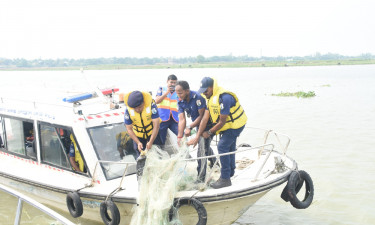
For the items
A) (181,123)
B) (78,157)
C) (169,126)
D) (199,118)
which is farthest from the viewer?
(169,126)

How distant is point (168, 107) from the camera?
611 centimetres

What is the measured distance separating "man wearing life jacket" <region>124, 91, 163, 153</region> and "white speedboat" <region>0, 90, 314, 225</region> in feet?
1.53

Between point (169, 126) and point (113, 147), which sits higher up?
point (169, 126)

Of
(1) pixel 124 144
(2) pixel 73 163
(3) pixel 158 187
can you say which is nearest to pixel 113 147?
(1) pixel 124 144

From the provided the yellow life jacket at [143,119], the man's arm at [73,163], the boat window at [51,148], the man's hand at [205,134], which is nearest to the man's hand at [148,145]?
the yellow life jacket at [143,119]

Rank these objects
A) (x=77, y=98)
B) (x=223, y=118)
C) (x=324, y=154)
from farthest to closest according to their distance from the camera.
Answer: (x=324, y=154)
(x=77, y=98)
(x=223, y=118)

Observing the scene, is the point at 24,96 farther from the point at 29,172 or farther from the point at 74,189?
the point at 74,189

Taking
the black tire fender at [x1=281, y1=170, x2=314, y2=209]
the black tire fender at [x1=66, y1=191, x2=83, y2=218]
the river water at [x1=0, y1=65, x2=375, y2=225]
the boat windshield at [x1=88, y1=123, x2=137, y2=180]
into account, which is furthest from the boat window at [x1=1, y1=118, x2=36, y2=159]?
the black tire fender at [x1=281, y1=170, x2=314, y2=209]

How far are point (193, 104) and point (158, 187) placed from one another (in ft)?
4.21

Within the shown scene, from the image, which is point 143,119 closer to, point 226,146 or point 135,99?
point 135,99

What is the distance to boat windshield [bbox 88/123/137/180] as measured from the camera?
5.64 m

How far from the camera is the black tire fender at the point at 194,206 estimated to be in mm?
4707

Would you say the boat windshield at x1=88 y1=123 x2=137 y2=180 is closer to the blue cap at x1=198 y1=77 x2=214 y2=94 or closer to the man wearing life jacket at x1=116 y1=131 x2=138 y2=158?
the man wearing life jacket at x1=116 y1=131 x2=138 y2=158

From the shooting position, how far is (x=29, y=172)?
639 cm
